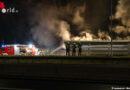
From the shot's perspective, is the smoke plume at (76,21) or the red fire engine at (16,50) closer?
the red fire engine at (16,50)

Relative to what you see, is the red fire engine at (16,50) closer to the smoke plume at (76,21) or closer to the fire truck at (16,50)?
the fire truck at (16,50)

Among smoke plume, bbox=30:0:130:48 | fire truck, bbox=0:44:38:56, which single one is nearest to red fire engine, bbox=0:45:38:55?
fire truck, bbox=0:44:38:56

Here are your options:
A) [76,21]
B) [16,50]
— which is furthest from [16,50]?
[76,21]

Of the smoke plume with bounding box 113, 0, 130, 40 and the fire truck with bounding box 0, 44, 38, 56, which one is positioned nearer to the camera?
the fire truck with bounding box 0, 44, 38, 56

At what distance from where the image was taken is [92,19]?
107ft

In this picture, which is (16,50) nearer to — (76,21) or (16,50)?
(16,50)

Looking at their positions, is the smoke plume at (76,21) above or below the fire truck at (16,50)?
above

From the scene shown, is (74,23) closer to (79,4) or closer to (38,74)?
(79,4)

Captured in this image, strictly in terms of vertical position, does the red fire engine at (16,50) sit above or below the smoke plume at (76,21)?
below

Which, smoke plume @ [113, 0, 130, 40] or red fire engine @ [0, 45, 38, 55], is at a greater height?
smoke plume @ [113, 0, 130, 40]

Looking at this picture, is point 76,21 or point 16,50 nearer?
point 16,50

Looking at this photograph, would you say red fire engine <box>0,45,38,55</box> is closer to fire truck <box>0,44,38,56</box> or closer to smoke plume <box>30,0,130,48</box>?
fire truck <box>0,44,38,56</box>

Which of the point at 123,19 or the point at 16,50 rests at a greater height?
the point at 123,19

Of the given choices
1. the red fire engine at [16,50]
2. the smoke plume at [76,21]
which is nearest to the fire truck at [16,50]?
the red fire engine at [16,50]
